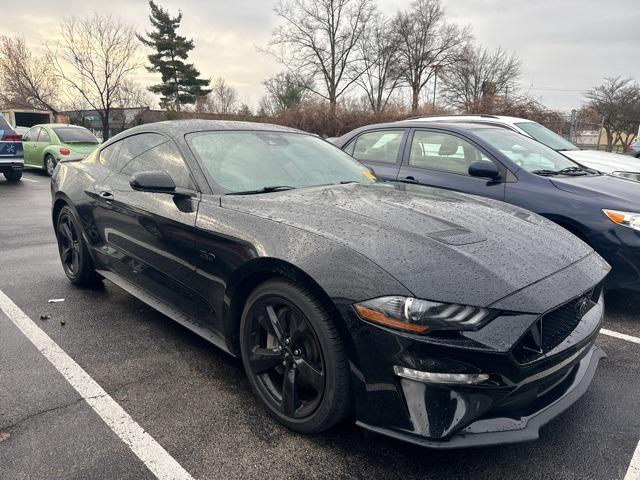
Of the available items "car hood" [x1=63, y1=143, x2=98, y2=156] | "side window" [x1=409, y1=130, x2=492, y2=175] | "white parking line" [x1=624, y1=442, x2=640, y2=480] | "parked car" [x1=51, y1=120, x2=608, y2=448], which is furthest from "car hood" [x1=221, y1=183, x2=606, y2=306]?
"car hood" [x1=63, y1=143, x2=98, y2=156]

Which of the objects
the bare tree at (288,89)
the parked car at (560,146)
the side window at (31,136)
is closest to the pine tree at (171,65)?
the bare tree at (288,89)

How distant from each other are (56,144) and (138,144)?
1119 centimetres

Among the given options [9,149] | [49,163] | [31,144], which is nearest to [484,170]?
[9,149]

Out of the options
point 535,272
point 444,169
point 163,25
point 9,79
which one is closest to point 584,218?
point 444,169

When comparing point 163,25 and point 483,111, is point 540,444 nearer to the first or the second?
point 483,111

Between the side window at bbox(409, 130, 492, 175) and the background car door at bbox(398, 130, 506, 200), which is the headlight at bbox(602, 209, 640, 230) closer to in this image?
the background car door at bbox(398, 130, 506, 200)

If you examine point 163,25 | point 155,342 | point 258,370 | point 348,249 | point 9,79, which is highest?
point 163,25

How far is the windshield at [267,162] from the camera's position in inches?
113

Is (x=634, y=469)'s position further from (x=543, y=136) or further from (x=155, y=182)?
(x=543, y=136)

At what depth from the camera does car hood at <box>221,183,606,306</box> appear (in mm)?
1847

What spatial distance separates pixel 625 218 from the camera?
11.5 feet

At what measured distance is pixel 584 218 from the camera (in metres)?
3.67

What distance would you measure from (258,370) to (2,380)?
1547 millimetres

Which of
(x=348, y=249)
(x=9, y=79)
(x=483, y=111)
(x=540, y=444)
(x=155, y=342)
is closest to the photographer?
(x=348, y=249)
